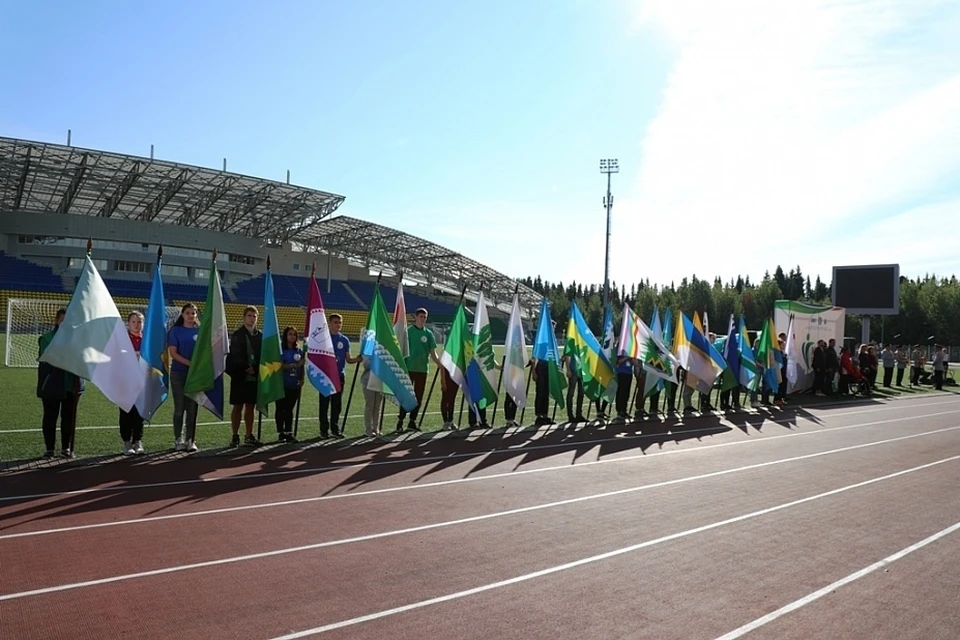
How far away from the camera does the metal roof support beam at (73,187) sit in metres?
40.2

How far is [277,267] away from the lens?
64.6 metres

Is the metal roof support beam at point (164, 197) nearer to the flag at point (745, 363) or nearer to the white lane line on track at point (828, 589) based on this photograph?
the flag at point (745, 363)

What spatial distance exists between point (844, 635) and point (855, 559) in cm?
171

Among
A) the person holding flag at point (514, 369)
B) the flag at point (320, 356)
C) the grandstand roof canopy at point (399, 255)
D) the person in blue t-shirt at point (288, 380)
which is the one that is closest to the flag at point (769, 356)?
the person holding flag at point (514, 369)

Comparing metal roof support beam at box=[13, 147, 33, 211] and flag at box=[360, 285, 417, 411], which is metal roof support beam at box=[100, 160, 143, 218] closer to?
metal roof support beam at box=[13, 147, 33, 211]

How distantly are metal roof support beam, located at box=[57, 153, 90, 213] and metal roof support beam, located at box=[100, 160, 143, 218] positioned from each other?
2192 mm

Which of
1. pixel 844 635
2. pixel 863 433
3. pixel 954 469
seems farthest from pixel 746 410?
pixel 844 635

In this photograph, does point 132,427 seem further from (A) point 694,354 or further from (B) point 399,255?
(B) point 399,255

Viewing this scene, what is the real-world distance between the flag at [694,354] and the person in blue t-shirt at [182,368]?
10.7 meters

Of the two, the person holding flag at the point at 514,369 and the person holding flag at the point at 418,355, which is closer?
the person holding flag at the point at 418,355

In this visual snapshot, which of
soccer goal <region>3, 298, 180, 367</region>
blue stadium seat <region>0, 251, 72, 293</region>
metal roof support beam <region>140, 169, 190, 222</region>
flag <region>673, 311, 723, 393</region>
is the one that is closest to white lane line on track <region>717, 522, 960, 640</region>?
flag <region>673, 311, 723, 393</region>

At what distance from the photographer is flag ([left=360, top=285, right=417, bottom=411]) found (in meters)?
11.4

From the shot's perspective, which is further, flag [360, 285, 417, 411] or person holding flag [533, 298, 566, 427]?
person holding flag [533, 298, 566, 427]

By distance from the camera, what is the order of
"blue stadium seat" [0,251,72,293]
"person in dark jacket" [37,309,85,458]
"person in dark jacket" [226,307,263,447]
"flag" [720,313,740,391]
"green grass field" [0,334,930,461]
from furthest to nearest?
"blue stadium seat" [0,251,72,293], "flag" [720,313,740,391], "person in dark jacket" [226,307,263,447], "green grass field" [0,334,930,461], "person in dark jacket" [37,309,85,458]
